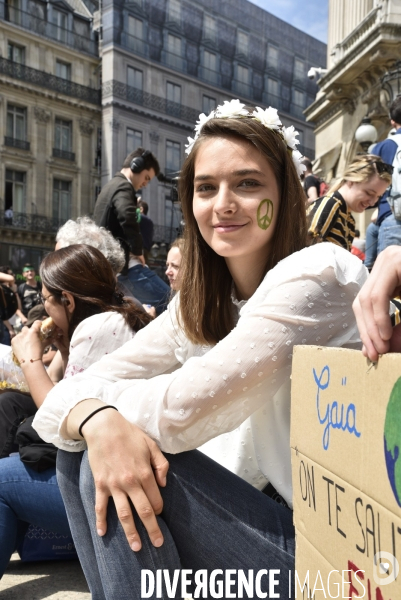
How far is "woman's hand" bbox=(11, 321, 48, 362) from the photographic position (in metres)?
2.42

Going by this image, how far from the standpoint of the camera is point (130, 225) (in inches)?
191

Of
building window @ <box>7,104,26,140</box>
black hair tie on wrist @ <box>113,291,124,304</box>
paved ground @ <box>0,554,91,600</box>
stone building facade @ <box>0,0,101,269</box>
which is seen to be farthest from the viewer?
stone building facade @ <box>0,0,101,269</box>

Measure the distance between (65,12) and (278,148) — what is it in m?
31.6

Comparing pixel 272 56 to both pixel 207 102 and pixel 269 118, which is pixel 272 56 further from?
pixel 269 118

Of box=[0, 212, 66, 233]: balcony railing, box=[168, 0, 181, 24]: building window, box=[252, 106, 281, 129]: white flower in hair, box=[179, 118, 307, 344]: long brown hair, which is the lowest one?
box=[179, 118, 307, 344]: long brown hair

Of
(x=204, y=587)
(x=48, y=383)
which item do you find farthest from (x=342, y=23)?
(x=204, y=587)

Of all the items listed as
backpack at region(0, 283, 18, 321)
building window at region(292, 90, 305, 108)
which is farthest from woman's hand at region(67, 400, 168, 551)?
building window at region(292, 90, 305, 108)

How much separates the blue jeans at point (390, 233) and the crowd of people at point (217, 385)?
2671 millimetres

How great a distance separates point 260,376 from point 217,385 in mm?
87

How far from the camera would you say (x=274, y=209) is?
5.22 ft

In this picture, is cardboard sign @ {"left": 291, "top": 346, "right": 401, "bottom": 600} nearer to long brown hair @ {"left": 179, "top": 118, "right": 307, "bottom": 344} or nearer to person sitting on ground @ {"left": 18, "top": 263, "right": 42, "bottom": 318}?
long brown hair @ {"left": 179, "top": 118, "right": 307, "bottom": 344}

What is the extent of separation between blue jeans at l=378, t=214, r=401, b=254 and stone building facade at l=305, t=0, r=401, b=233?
19.7ft

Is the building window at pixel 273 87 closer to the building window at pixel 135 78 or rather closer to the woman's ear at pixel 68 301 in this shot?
the building window at pixel 135 78

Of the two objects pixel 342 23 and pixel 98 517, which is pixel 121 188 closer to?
pixel 98 517
